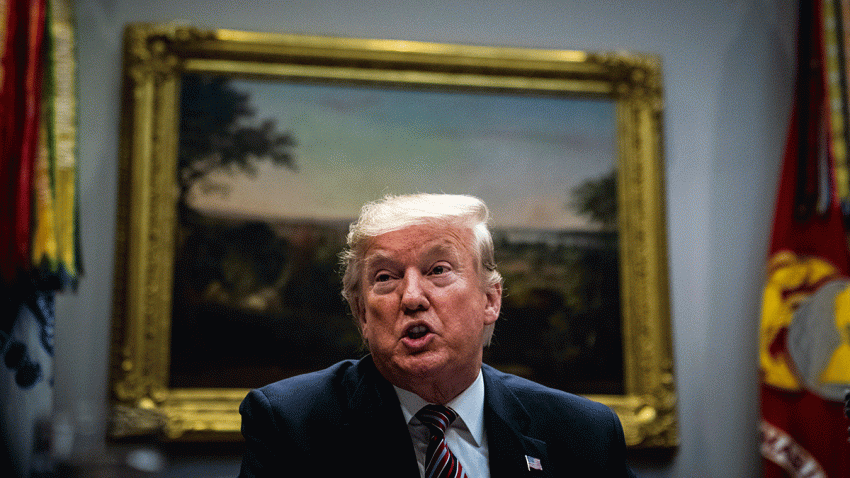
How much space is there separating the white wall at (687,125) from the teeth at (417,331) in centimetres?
226

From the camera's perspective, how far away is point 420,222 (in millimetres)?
1876

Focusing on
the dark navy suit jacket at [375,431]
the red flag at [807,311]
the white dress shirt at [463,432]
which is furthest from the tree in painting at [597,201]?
the white dress shirt at [463,432]

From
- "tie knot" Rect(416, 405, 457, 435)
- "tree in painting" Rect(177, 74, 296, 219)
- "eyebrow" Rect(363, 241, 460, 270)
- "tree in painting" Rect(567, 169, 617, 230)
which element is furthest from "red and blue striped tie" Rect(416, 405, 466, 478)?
"tree in painting" Rect(567, 169, 617, 230)

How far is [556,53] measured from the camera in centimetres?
388

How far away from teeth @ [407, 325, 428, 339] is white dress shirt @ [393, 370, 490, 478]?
200 millimetres

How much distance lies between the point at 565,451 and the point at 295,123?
2.38 meters

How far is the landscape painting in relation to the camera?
11.4 ft

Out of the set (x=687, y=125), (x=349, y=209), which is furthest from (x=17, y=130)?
(x=687, y=125)

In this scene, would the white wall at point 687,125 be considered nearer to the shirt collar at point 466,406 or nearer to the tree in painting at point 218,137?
the tree in painting at point 218,137

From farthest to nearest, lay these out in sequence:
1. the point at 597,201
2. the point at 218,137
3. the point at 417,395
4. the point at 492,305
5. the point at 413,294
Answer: the point at 597,201 < the point at 218,137 < the point at 492,305 < the point at 417,395 < the point at 413,294

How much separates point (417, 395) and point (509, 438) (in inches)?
11.8

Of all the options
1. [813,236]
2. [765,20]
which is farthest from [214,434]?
[765,20]

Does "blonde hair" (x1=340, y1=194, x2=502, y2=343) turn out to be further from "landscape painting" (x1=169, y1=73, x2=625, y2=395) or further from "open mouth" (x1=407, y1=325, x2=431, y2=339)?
"landscape painting" (x1=169, y1=73, x2=625, y2=395)

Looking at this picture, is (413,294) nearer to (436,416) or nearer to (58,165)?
(436,416)
